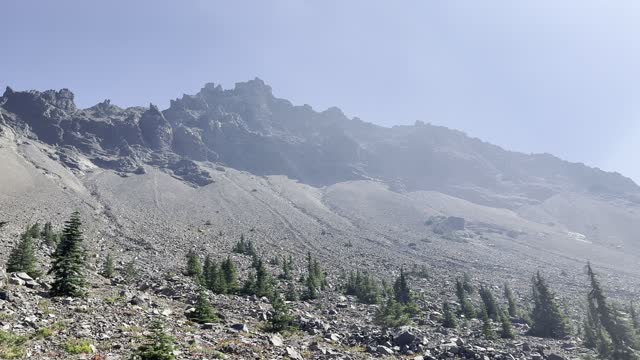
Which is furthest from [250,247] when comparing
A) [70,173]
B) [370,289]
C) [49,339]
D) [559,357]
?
[70,173]

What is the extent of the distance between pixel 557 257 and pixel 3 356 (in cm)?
19516

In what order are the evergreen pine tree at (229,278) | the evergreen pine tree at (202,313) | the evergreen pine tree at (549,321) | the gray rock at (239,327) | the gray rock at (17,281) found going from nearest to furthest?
1. the gray rock at (239,327)
2. the gray rock at (17,281)
3. the evergreen pine tree at (202,313)
4. the evergreen pine tree at (229,278)
5. the evergreen pine tree at (549,321)

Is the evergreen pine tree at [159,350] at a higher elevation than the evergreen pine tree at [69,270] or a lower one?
higher

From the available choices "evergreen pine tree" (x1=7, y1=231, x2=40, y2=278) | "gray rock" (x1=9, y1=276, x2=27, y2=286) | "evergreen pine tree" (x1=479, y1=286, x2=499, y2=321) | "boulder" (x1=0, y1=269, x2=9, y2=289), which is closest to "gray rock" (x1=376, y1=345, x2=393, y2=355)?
"boulder" (x1=0, y1=269, x2=9, y2=289)

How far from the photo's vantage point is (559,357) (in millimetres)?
34875

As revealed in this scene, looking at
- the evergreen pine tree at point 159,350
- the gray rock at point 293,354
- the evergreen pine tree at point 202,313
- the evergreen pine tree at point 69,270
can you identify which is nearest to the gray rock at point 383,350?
the gray rock at point 293,354

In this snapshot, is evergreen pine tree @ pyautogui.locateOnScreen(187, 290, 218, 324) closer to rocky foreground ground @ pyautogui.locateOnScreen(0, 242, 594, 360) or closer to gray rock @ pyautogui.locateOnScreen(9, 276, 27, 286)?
rocky foreground ground @ pyautogui.locateOnScreen(0, 242, 594, 360)

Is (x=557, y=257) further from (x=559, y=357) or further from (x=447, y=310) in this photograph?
(x=559, y=357)

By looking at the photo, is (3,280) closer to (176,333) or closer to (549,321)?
(176,333)

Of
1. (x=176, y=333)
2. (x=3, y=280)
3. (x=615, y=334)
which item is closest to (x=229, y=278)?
(x=3, y=280)

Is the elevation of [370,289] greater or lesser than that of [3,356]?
lesser

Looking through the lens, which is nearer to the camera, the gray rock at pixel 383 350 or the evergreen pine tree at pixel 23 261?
the gray rock at pixel 383 350

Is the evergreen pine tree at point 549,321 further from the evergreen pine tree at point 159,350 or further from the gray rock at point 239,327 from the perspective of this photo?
the evergreen pine tree at point 159,350

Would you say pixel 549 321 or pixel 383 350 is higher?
pixel 383 350
